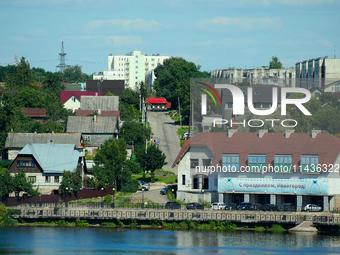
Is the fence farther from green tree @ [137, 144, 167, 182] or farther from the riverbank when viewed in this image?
green tree @ [137, 144, 167, 182]

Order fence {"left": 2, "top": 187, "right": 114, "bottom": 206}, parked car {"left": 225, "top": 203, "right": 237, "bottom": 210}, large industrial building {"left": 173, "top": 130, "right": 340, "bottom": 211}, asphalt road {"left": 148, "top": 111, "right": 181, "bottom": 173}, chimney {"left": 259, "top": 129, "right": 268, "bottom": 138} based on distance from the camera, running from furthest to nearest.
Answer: asphalt road {"left": 148, "top": 111, "right": 181, "bottom": 173} → chimney {"left": 259, "top": 129, "right": 268, "bottom": 138} → fence {"left": 2, "top": 187, "right": 114, "bottom": 206} → large industrial building {"left": 173, "top": 130, "right": 340, "bottom": 211} → parked car {"left": 225, "top": 203, "right": 237, "bottom": 210}

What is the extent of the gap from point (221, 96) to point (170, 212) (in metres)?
22.5

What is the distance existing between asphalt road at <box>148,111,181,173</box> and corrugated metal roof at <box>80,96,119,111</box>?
7.83 m

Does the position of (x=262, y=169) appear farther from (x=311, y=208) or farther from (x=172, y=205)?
(x=172, y=205)

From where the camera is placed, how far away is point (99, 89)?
502 feet

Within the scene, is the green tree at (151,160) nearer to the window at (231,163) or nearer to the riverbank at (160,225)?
the window at (231,163)

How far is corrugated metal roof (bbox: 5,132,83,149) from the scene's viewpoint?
89.8 m

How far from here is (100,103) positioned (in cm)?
12194

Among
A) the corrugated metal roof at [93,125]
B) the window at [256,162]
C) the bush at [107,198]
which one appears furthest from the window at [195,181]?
the corrugated metal roof at [93,125]

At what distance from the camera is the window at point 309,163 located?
70.9 meters

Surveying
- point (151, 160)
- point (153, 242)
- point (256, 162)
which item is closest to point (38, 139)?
point (151, 160)

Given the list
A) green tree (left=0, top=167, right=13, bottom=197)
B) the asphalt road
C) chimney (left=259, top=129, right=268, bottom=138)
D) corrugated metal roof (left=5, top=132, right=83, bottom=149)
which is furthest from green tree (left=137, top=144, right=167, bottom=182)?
green tree (left=0, top=167, right=13, bottom=197)

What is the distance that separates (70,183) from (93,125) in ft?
88.3

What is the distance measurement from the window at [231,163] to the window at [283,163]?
13.6 feet
